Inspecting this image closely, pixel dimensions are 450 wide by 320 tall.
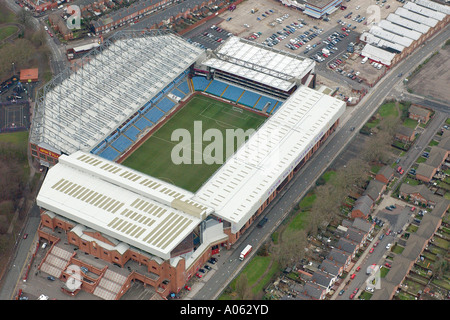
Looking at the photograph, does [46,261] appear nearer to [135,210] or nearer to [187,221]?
[135,210]

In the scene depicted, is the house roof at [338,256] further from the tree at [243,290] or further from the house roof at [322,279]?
the tree at [243,290]

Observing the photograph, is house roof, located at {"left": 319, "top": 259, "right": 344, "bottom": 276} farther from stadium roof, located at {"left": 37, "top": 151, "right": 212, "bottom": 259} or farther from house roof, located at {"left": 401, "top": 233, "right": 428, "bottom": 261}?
stadium roof, located at {"left": 37, "top": 151, "right": 212, "bottom": 259}

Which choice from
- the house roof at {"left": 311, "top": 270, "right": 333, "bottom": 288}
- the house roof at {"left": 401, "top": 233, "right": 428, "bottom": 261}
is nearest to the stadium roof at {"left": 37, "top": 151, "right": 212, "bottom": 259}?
the house roof at {"left": 311, "top": 270, "right": 333, "bottom": 288}

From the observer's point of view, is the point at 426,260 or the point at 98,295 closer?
the point at 98,295

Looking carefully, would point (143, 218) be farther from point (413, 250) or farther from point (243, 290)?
point (413, 250)

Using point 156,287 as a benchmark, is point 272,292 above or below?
above

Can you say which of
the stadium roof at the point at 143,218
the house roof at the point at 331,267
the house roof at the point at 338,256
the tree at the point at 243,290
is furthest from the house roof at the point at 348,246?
the stadium roof at the point at 143,218

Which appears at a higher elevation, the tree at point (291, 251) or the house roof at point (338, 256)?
the house roof at point (338, 256)

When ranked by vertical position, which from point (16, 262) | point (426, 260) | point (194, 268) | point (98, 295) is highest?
point (426, 260)

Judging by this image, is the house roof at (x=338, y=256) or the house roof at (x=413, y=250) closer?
the house roof at (x=338, y=256)

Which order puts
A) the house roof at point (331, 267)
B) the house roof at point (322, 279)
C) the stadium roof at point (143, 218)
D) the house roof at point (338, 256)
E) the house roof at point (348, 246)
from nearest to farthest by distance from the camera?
the stadium roof at point (143, 218)
the house roof at point (322, 279)
the house roof at point (331, 267)
the house roof at point (338, 256)
the house roof at point (348, 246)

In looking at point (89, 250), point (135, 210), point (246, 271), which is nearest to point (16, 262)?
point (89, 250)
